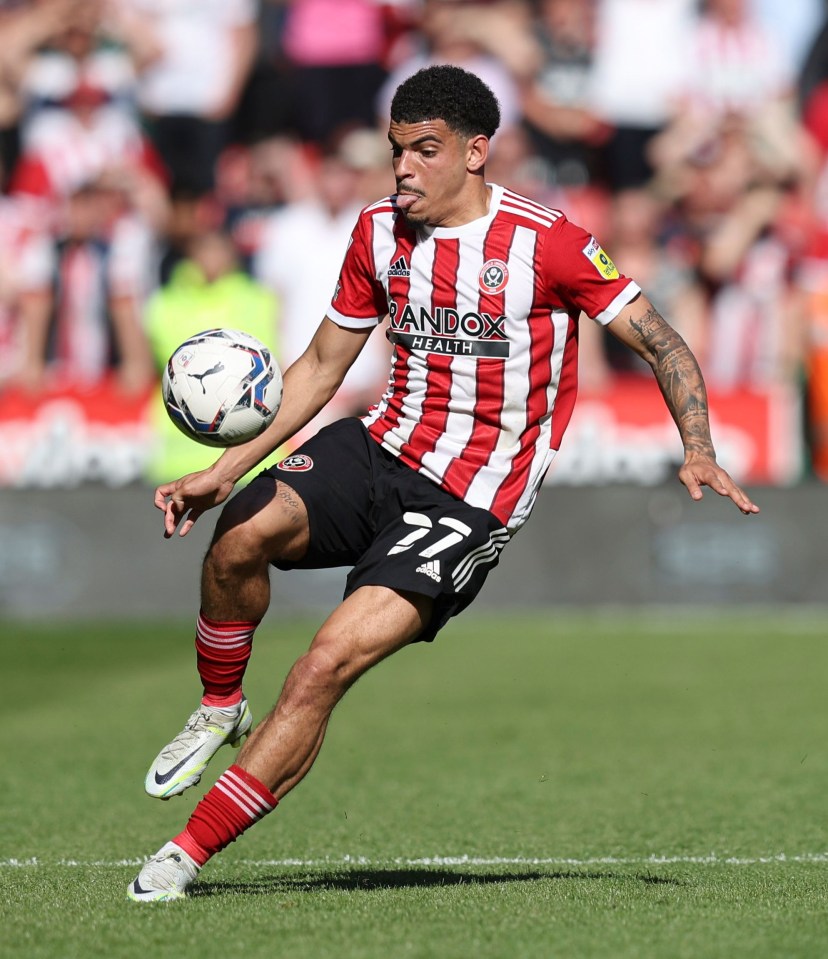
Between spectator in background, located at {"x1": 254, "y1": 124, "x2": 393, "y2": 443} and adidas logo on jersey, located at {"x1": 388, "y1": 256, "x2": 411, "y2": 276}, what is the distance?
29.9 ft

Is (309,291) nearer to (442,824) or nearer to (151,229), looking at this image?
(151,229)

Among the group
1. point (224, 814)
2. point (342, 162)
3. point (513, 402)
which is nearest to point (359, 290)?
point (513, 402)

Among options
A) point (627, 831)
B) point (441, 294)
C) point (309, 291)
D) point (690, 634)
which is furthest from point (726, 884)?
point (309, 291)

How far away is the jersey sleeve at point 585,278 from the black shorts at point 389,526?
2.32 feet

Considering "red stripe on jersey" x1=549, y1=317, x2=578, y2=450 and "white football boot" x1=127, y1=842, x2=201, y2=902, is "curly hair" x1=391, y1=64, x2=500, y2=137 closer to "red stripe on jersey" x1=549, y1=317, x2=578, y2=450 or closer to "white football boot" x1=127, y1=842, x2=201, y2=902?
"red stripe on jersey" x1=549, y1=317, x2=578, y2=450

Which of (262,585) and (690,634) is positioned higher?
(262,585)

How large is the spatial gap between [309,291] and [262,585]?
987cm

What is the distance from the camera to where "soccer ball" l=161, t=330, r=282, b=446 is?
4961mm

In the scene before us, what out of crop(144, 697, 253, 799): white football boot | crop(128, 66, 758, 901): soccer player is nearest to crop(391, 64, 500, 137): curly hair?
crop(128, 66, 758, 901): soccer player

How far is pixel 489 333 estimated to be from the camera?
514 cm

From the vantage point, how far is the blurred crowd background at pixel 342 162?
14.8m

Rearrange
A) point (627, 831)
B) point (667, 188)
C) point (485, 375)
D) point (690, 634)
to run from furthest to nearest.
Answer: point (667, 188) < point (690, 634) < point (627, 831) < point (485, 375)

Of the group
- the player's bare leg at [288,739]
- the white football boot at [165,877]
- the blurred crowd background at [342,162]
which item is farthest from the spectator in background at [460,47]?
the white football boot at [165,877]

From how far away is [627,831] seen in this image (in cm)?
611
